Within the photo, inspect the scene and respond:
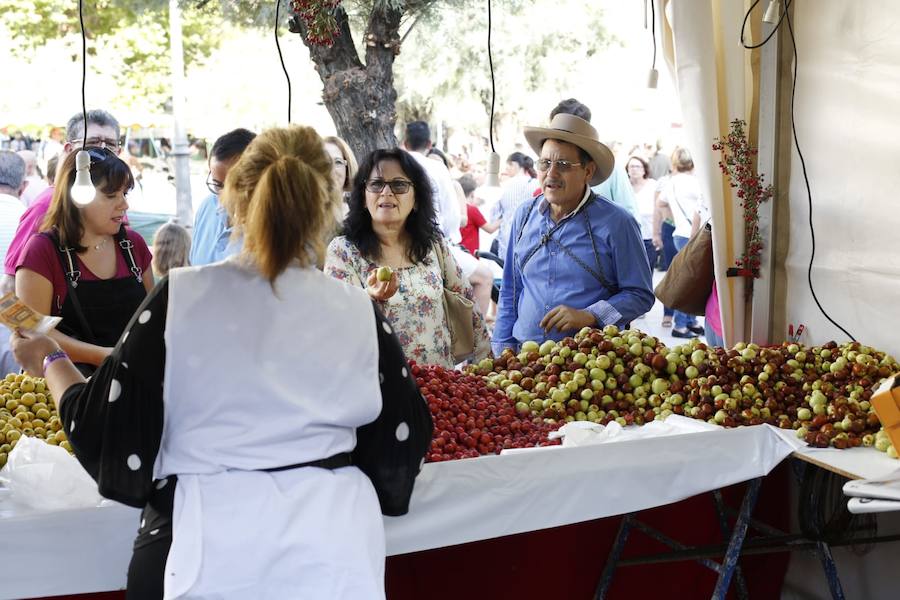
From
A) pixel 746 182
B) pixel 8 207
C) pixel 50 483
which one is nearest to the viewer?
pixel 50 483

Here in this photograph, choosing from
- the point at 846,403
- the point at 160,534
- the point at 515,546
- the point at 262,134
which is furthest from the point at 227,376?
the point at 846,403

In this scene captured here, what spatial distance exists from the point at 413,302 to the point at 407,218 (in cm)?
36

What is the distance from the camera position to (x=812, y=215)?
3.52 metres

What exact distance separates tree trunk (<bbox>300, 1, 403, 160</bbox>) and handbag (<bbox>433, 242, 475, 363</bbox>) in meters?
Answer: 2.46

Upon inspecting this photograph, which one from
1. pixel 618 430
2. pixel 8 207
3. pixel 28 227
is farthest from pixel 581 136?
pixel 8 207

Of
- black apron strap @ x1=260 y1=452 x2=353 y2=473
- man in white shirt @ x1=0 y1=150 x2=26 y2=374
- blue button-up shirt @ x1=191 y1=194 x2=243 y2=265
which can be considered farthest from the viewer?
man in white shirt @ x1=0 y1=150 x2=26 y2=374

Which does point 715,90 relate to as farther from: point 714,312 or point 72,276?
point 72,276

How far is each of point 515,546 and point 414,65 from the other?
55.9 ft

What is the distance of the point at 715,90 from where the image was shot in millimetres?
3545

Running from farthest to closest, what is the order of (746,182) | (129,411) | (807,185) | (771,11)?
(746,182) → (807,185) → (771,11) → (129,411)

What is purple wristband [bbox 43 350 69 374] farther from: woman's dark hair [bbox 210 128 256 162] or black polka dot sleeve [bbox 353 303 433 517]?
woman's dark hair [bbox 210 128 256 162]

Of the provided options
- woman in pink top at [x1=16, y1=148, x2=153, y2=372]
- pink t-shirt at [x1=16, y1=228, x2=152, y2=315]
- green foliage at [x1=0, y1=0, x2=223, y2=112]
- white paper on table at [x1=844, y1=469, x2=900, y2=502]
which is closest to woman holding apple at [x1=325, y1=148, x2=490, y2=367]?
woman in pink top at [x1=16, y1=148, x2=153, y2=372]

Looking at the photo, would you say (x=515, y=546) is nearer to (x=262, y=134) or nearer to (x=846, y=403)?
(x=846, y=403)

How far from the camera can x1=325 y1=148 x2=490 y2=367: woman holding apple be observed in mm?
3553
